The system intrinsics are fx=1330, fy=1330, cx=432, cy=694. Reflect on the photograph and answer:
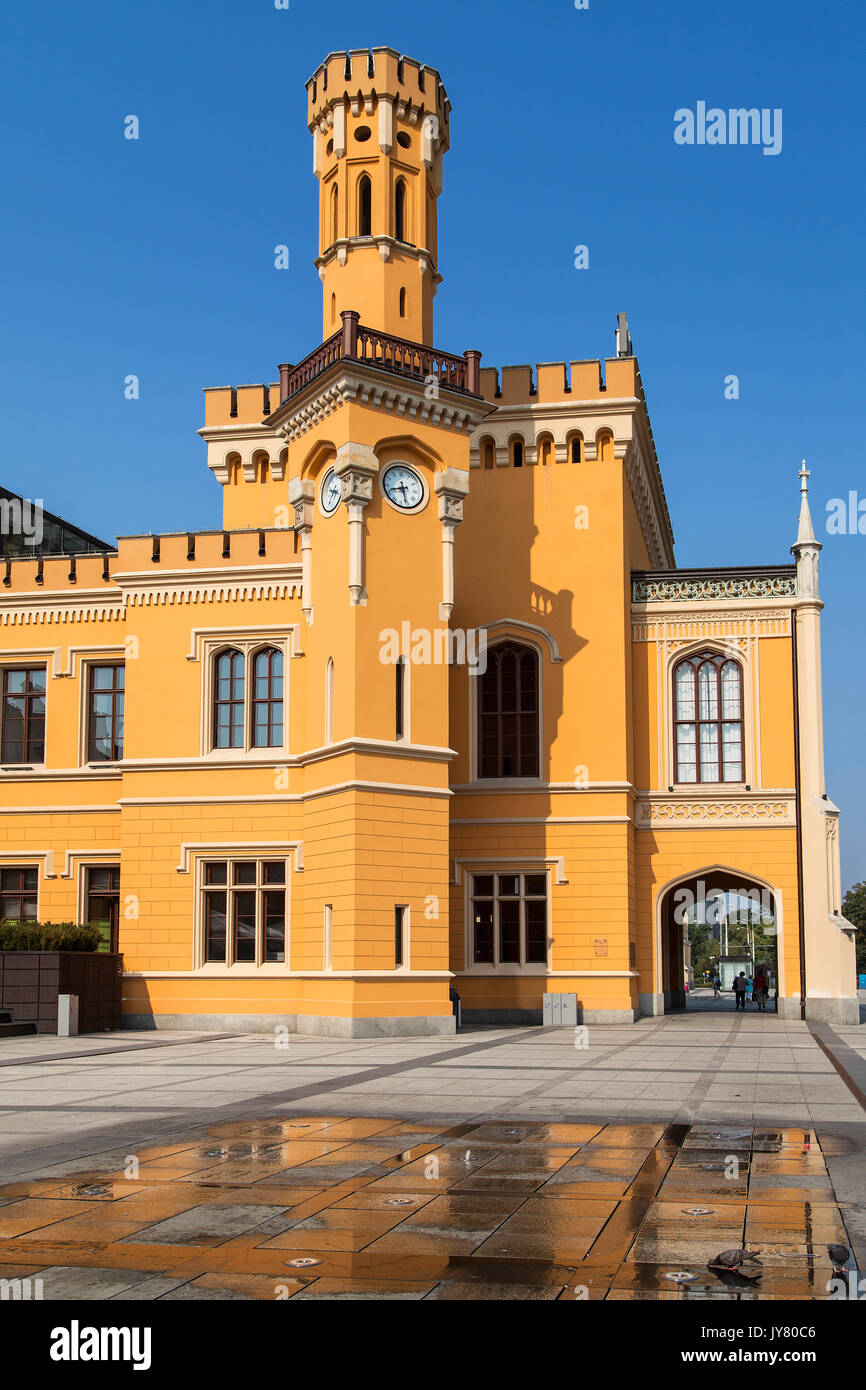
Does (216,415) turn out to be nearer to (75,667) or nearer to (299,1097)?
(75,667)

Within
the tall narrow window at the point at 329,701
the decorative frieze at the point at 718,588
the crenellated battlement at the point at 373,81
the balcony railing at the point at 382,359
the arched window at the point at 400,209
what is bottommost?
the tall narrow window at the point at 329,701

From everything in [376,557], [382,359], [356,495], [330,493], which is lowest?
[376,557]

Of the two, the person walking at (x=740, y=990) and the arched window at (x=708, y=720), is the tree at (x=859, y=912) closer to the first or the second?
the person walking at (x=740, y=990)

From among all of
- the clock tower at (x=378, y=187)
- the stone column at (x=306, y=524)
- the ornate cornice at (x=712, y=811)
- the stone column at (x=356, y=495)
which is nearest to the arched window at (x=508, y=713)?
the ornate cornice at (x=712, y=811)

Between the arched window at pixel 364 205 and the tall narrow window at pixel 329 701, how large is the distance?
9.59 metres

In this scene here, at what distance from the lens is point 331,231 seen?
95.9 feet

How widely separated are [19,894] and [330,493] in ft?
40.0

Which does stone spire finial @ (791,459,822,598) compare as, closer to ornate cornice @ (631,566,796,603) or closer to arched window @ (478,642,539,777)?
ornate cornice @ (631,566,796,603)

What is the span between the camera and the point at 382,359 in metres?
26.2

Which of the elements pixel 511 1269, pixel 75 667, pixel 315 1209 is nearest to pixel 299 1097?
pixel 315 1209

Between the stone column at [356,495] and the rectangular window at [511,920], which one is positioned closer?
the stone column at [356,495]

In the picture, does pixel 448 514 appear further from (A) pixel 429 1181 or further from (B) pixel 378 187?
(A) pixel 429 1181

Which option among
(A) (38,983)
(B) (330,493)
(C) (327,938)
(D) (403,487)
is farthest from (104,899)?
(D) (403,487)

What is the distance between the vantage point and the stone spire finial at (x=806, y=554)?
31.4 meters
